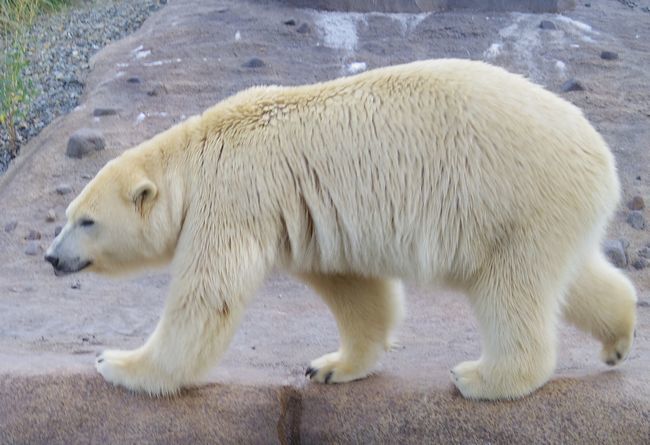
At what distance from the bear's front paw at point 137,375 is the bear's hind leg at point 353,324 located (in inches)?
26.3

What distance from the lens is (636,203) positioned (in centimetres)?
689

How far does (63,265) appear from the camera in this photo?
392cm

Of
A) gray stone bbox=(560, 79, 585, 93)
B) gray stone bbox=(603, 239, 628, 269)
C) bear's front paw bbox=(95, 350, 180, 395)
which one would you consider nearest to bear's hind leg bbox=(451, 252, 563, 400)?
bear's front paw bbox=(95, 350, 180, 395)

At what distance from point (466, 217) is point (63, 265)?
1.69 m

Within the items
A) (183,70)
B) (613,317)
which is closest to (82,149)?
(183,70)

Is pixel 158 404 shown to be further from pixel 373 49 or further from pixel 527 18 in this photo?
pixel 527 18

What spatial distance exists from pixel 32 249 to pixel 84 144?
1.38m

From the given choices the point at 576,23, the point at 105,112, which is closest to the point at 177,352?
the point at 105,112

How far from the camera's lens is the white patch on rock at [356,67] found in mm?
8766

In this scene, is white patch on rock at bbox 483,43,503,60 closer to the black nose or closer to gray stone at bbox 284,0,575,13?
gray stone at bbox 284,0,575,13

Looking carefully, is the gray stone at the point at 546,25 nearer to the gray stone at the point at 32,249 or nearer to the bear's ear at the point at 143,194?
the gray stone at the point at 32,249

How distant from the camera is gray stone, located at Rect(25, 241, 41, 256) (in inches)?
262

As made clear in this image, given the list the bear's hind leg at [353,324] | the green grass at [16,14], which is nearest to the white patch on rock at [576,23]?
the green grass at [16,14]

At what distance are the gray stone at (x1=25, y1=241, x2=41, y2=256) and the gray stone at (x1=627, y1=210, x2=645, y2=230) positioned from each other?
14.0ft
